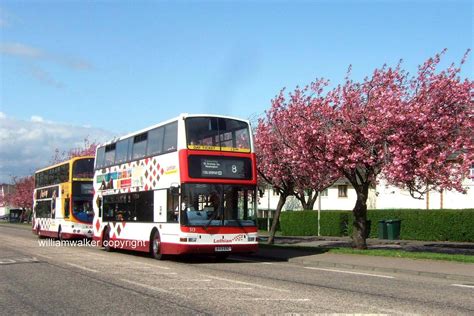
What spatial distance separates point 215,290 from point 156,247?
839cm

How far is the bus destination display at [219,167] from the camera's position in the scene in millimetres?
17641

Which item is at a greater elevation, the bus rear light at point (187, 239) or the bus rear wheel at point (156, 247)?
the bus rear light at point (187, 239)

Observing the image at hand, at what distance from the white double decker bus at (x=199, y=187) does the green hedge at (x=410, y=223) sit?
719 inches

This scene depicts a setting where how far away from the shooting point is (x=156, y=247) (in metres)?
19.3

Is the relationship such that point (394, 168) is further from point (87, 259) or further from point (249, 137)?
point (87, 259)

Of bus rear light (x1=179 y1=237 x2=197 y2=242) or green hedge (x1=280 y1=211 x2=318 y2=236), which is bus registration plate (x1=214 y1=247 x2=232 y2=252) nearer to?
bus rear light (x1=179 y1=237 x2=197 y2=242)

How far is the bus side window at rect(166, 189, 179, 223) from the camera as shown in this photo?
1783 cm

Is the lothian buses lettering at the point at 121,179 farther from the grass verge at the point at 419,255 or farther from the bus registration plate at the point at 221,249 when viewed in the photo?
the grass verge at the point at 419,255

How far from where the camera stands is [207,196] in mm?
17703

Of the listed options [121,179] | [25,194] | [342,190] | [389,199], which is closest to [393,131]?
[121,179]

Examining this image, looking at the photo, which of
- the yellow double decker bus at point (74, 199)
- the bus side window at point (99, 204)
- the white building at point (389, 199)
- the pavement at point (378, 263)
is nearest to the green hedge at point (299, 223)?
the white building at point (389, 199)

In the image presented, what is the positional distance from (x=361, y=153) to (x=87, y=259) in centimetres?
982

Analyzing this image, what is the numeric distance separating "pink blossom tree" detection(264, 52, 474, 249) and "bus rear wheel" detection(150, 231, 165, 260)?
20.5 feet

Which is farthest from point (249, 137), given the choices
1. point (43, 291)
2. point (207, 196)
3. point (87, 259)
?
point (43, 291)
